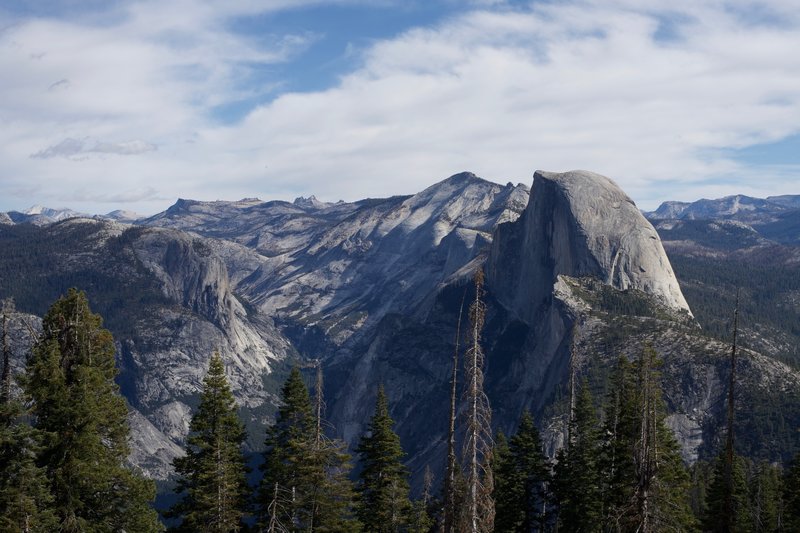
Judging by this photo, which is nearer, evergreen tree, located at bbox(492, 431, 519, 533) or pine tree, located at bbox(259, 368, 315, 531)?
pine tree, located at bbox(259, 368, 315, 531)

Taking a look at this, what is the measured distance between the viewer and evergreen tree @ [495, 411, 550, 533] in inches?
2488

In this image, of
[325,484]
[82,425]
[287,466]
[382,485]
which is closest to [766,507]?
[382,485]

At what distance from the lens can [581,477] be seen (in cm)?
5816

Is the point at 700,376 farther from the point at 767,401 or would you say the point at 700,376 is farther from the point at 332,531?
the point at 332,531

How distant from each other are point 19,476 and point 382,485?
27159mm

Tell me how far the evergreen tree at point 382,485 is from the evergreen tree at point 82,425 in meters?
Result: 17.8

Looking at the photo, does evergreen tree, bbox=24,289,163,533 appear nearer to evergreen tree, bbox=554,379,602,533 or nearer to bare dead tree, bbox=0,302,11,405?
bare dead tree, bbox=0,302,11,405

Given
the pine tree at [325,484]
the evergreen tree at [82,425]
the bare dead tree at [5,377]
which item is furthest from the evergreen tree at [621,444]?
the bare dead tree at [5,377]

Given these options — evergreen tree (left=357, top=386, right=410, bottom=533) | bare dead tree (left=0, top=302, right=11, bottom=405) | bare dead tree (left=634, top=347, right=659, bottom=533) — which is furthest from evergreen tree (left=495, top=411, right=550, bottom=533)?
bare dead tree (left=0, top=302, right=11, bottom=405)

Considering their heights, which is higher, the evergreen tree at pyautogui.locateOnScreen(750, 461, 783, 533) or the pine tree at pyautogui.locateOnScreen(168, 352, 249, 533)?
the pine tree at pyautogui.locateOnScreen(168, 352, 249, 533)

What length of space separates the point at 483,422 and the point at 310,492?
57.5 ft

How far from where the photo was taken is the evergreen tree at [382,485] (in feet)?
184

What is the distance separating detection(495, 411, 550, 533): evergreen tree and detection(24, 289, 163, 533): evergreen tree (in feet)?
97.6

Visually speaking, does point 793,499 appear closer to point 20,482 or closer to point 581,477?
point 581,477
